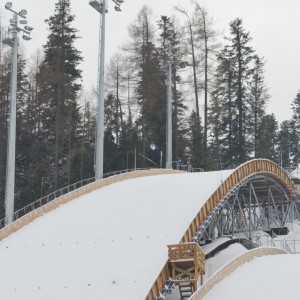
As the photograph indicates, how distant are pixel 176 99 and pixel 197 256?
Answer: 127 ft

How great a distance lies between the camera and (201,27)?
190 ft

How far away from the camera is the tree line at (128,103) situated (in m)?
49.8

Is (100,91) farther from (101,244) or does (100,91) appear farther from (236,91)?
(236,91)

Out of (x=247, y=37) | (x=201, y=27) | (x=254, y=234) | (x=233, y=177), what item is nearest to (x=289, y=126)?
(x=247, y=37)

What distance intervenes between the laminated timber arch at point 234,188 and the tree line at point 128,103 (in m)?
9.85

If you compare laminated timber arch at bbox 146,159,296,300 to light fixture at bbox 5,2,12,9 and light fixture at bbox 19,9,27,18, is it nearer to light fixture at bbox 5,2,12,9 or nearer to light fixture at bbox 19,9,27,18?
light fixture at bbox 19,9,27,18

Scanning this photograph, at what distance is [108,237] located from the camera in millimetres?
22125

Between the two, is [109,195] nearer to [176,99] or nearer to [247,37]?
[176,99]

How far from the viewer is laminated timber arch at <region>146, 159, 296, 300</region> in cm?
1775

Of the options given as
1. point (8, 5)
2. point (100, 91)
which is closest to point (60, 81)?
point (100, 91)

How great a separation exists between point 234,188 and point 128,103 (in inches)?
1261

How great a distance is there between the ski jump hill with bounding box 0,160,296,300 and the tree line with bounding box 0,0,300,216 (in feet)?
57.8

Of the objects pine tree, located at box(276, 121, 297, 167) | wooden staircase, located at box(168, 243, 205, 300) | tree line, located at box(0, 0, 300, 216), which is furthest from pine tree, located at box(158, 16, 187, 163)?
pine tree, located at box(276, 121, 297, 167)

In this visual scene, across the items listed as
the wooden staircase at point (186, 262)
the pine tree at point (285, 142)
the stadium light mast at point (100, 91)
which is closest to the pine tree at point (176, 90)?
the stadium light mast at point (100, 91)
